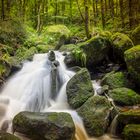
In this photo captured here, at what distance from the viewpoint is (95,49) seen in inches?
398

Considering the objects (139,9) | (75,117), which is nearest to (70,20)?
(139,9)

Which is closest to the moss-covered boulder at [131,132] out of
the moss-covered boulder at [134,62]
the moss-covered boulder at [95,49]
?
the moss-covered boulder at [134,62]

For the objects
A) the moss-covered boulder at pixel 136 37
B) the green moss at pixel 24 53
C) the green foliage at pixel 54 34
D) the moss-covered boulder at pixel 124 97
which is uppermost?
the moss-covered boulder at pixel 136 37

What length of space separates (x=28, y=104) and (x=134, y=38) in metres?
4.89

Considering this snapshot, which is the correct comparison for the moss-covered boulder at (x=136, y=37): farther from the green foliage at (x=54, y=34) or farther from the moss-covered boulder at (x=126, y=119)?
the green foliage at (x=54, y=34)

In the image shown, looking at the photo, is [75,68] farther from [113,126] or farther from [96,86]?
[113,126]

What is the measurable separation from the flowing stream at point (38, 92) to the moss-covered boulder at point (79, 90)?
0.27 m

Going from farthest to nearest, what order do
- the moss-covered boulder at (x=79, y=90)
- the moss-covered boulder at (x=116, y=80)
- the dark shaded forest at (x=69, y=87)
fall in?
the moss-covered boulder at (x=116, y=80) → the moss-covered boulder at (x=79, y=90) → the dark shaded forest at (x=69, y=87)

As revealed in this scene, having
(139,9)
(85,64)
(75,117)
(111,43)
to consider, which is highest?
(139,9)

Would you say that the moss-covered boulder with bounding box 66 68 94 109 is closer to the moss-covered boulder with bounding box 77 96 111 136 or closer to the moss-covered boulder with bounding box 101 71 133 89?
the moss-covered boulder with bounding box 77 96 111 136

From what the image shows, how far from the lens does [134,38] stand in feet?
34.1

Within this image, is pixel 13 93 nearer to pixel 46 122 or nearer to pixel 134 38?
pixel 46 122

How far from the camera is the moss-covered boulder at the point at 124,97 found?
8023mm

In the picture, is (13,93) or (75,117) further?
(13,93)
